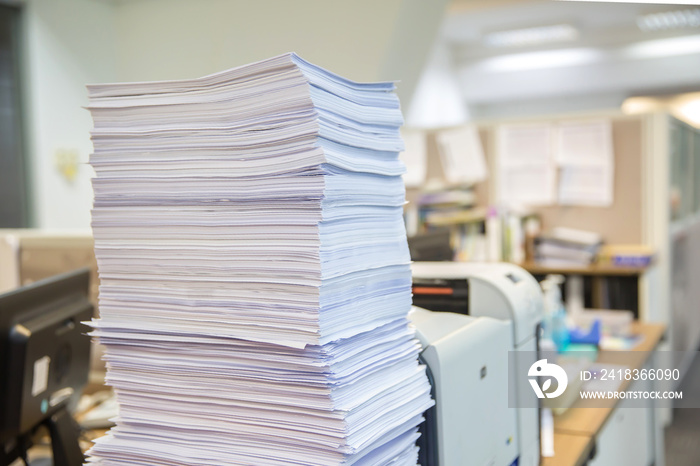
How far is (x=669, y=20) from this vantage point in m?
6.65

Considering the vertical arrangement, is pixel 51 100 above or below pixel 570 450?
above

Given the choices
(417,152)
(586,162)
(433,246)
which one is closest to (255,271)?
(433,246)

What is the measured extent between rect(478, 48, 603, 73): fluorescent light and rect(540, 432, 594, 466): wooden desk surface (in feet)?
23.1

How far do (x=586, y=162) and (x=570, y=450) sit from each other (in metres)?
2.46

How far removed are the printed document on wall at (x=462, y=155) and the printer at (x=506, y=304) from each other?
2.58 m

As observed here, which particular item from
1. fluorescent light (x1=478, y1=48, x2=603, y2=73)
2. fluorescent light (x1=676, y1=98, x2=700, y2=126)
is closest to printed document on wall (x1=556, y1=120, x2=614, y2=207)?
fluorescent light (x1=478, y1=48, x2=603, y2=73)

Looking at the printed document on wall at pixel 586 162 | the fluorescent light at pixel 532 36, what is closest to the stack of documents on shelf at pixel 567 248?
the printed document on wall at pixel 586 162

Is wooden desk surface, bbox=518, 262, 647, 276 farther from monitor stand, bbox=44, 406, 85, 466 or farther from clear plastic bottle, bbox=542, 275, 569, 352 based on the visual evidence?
monitor stand, bbox=44, 406, 85, 466

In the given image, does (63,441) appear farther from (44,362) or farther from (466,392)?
(466,392)

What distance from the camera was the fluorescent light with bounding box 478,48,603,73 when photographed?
7.64 meters

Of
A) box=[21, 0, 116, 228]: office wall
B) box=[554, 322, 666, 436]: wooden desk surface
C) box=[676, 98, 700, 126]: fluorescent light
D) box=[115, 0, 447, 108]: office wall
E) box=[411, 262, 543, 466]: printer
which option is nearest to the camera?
box=[115, 0, 447, 108]: office wall

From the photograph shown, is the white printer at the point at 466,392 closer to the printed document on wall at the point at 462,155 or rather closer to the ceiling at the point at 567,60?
the printed document on wall at the point at 462,155

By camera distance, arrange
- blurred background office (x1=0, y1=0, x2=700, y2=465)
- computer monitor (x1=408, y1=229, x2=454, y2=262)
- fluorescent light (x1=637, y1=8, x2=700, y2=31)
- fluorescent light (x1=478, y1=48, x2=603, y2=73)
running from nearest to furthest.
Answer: computer monitor (x1=408, y1=229, x2=454, y2=262), blurred background office (x1=0, y1=0, x2=700, y2=465), fluorescent light (x1=637, y1=8, x2=700, y2=31), fluorescent light (x1=478, y1=48, x2=603, y2=73)

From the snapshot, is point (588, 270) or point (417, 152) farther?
point (417, 152)
